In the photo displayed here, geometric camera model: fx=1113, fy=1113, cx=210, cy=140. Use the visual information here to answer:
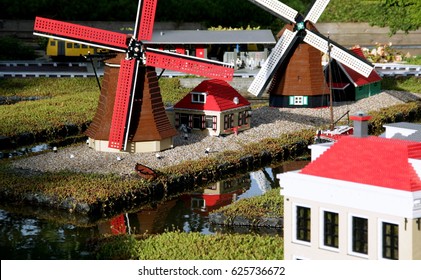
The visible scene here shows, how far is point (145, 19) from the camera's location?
1828 inches

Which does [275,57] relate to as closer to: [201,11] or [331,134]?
[331,134]

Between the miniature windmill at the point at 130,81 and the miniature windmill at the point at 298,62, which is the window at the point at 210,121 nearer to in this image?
the miniature windmill at the point at 130,81

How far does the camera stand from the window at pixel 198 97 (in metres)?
52.2

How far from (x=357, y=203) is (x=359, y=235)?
807 mm

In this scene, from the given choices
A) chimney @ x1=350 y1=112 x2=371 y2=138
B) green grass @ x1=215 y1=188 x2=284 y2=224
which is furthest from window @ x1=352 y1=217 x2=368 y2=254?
green grass @ x1=215 y1=188 x2=284 y2=224

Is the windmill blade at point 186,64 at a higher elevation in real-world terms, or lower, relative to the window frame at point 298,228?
higher

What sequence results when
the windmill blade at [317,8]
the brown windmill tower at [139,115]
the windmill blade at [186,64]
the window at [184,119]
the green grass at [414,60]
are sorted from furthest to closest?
the green grass at [414,60], the windmill blade at [317,8], the window at [184,119], the brown windmill tower at [139,115], the windmill blade at [186,64]

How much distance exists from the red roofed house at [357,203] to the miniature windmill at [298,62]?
2862 centimetres

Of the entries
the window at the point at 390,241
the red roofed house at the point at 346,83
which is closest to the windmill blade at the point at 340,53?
the red roofed house at the point at 346,83

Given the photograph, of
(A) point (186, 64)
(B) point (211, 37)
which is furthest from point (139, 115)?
(B) point (211, 37)

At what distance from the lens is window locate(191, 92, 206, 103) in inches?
2054

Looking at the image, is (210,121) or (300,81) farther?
(300,81)

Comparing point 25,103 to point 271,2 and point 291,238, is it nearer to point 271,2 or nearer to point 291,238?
point 271,2
